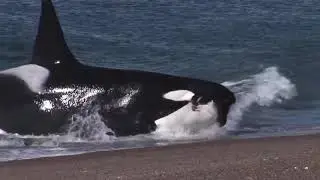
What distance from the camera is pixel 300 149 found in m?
9.85

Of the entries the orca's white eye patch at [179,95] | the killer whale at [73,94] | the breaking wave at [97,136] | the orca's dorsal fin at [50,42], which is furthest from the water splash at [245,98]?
the orca's dorsal fin at [50,42]

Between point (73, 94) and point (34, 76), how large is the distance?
0.65 metres

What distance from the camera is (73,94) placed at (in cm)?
1259

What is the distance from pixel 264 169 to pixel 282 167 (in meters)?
0.21

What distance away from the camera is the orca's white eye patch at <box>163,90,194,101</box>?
1269cm

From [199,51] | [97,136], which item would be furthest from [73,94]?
[199,51]

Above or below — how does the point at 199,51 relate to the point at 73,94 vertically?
above

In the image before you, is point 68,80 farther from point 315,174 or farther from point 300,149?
point 315,174

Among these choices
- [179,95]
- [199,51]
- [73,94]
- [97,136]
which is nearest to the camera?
[97,136]

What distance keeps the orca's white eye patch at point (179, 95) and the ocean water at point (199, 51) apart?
42 cm

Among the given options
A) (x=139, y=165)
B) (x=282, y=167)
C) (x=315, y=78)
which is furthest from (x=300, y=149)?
(x=315, y=78)

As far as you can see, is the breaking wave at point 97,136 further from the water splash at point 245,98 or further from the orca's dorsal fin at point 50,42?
the orca's dorsal fin at point 50,42

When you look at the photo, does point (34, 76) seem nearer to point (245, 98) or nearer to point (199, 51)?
point (245, 98)

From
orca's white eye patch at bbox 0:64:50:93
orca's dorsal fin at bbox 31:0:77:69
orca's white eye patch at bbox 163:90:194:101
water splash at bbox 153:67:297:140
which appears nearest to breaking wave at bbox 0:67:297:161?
water splash at bbox 153:67:297:140
